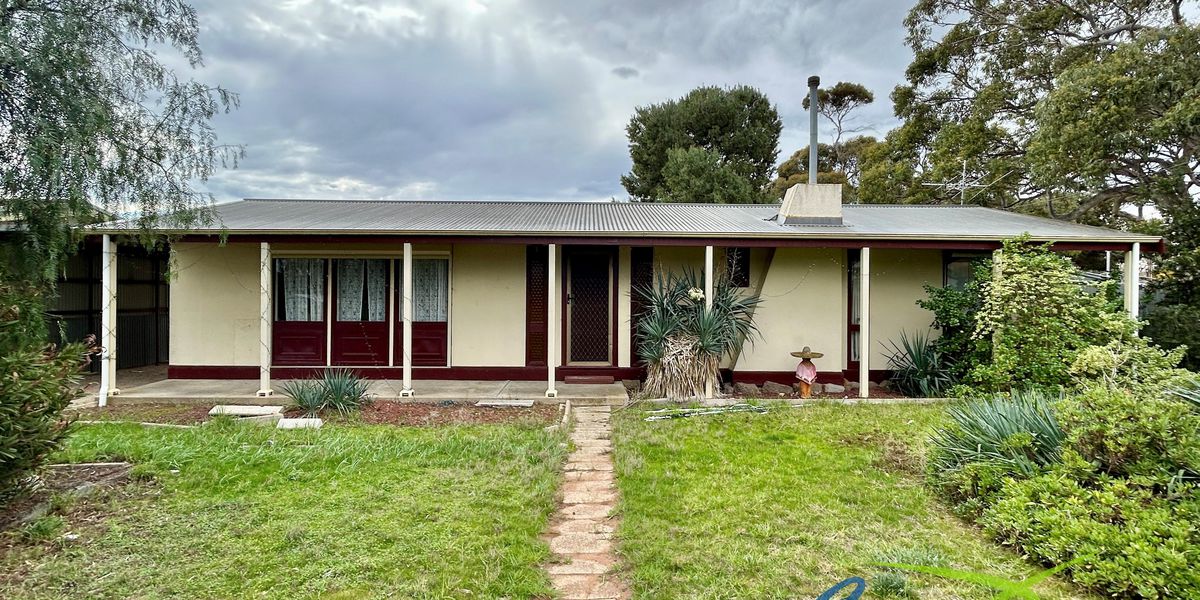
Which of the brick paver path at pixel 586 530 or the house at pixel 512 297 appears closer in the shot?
the brick paver path at pixel 586 530

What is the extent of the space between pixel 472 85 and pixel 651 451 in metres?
9.85

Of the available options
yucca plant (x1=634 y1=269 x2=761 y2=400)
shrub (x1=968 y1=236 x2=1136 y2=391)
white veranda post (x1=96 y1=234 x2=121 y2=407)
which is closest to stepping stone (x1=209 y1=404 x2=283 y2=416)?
white veranda post (x1=96 y1=234 x2=121 y2=407)

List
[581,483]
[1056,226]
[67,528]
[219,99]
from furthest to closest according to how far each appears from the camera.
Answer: [1056,226], [219,99], [581,483], [67,528]

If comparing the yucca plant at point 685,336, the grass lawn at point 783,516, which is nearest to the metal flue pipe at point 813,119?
the yucca plant at point 685,336

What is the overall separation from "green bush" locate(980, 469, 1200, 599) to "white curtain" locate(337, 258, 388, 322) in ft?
28.3

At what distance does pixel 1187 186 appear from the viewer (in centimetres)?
1049

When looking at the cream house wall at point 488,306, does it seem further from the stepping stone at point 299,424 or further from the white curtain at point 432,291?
the stepping stone at point 299,424

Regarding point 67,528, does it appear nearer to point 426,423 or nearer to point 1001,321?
point 426,423

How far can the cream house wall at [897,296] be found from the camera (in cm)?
945

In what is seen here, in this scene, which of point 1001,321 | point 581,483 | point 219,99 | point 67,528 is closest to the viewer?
point 67,528

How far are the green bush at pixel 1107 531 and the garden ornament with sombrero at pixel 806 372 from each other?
4.54 metres

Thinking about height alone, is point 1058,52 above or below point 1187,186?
above

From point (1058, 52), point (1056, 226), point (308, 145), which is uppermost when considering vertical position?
point (1058, 52)

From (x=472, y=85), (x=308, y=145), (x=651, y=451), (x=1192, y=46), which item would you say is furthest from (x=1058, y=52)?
(x=308, y=145)
